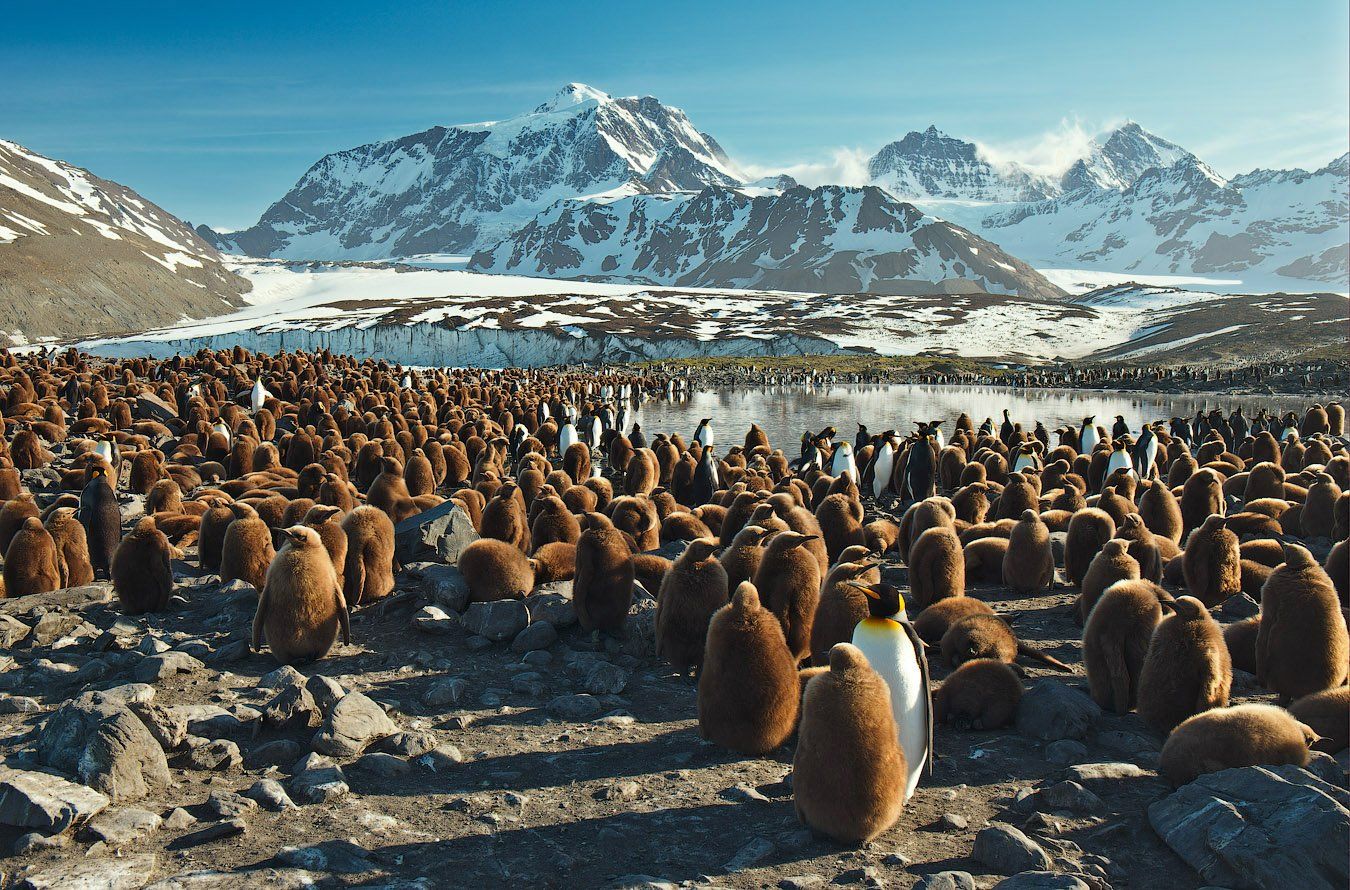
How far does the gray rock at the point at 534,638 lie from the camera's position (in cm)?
696

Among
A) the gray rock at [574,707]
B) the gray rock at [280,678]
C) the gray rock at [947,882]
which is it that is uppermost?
the gray rock at [280,678]

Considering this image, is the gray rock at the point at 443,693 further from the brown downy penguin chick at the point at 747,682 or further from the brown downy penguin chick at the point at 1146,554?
the brown downy penguin chick at the point at 1146,554

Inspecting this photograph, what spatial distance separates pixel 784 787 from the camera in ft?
15.5

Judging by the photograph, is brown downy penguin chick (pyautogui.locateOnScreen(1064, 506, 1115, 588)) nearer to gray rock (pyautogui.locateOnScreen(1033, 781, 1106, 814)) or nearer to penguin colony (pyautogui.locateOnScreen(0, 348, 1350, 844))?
penguin colony (pyautogui.locateOnScreen(0, 348, 1350, 844))

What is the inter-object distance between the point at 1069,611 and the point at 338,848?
6.35m

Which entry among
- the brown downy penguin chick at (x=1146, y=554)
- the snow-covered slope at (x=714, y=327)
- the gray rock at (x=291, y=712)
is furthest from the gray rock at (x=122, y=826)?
the snow-covered slope at (x=714, y=327)

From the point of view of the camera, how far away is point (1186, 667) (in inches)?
207

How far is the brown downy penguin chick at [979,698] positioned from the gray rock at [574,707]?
2.10m

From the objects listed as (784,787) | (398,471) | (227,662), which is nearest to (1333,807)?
(784,787)

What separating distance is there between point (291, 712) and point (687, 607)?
250 centimetres

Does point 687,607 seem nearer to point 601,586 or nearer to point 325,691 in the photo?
point 601,586

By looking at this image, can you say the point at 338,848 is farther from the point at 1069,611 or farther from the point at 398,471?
the point at 398,471

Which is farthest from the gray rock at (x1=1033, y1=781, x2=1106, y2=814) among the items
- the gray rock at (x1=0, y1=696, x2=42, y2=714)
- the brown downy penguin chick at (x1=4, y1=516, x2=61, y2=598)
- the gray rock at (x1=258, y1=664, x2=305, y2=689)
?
the brown downy penguin chick at (x1=4, y1=516, x2=61, y2=598)

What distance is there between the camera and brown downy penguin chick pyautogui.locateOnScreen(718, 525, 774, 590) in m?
7.07
